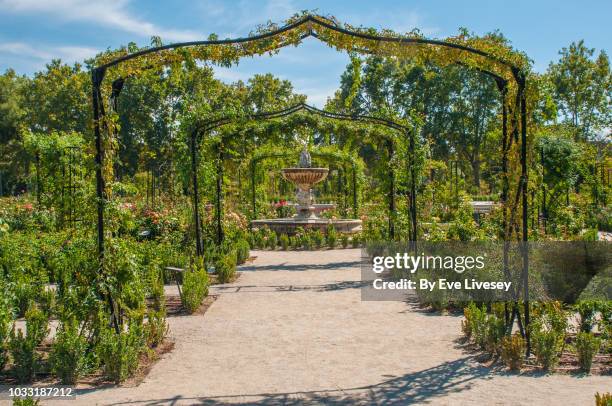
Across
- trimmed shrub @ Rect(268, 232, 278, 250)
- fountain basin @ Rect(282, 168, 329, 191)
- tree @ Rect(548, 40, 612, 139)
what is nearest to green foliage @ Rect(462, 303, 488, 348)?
trimmed shrub @ Rect(268, 232, 278, 250)

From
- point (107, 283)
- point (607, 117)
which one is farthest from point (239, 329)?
point (607, 117)

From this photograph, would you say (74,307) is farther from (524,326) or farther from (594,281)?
(594,281)

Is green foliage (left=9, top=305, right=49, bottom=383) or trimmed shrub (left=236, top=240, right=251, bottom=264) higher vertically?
trimmed shrub (left=236, top=240, right=251, bottom=264)

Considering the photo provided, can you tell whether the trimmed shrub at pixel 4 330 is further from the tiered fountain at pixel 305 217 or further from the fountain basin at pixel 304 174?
the fountain basin at pixel 304 174

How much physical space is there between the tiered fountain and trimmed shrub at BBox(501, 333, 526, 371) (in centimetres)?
1173

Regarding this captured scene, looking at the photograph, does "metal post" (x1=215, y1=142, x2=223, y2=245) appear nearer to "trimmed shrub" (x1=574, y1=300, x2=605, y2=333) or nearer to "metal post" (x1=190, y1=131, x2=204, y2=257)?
"metal post" (x1=190, y1=131, x2=204, y2=257)

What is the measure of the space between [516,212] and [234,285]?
5.37 m

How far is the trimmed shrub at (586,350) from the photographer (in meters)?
4.95

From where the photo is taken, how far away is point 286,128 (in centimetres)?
1373

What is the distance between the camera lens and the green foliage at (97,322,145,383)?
488cm

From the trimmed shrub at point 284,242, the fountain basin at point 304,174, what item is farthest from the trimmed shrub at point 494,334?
the fountain basin at point 304,174

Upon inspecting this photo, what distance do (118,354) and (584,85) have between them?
3310 centimetres

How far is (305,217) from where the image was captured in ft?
62.3

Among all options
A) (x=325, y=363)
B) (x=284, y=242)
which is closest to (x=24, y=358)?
(x=325, y=363)
